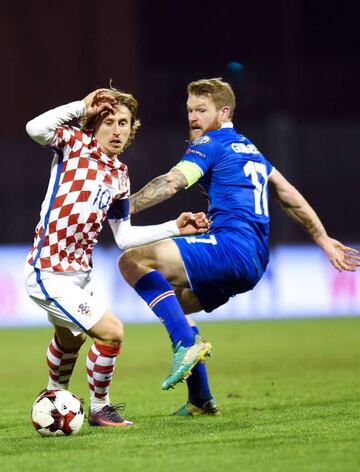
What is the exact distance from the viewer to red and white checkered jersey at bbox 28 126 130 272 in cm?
627

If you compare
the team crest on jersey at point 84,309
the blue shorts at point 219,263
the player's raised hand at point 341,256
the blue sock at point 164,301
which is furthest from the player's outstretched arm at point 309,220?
the team crest on jersey at point 84,309

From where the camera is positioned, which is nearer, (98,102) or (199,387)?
(98,102)

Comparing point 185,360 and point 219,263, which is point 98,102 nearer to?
point 219,263

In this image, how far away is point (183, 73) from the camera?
28.2 meters

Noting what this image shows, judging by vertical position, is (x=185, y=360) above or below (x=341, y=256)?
below

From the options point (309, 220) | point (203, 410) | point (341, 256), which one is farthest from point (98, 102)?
point (203, 410)

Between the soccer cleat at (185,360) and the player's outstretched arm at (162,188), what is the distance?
0.99 meters

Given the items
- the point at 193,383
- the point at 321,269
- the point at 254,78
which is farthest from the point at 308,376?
the point at 254,78

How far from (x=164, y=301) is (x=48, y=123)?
1290 millimetres

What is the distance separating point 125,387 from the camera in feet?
31.1

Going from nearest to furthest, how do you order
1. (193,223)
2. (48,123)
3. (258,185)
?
(48,123), (193,223), (258,185)

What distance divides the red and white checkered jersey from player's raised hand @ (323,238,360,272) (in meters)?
1.72

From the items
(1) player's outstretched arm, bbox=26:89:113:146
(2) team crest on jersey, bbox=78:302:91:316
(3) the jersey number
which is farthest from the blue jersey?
(2) team crest on jersey, bbox=78:302:91:316

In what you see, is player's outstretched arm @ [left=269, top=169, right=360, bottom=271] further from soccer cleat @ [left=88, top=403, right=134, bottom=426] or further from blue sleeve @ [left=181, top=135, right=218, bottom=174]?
soccer cleat @ [left=88, top=403, right=134, bottom=426]
